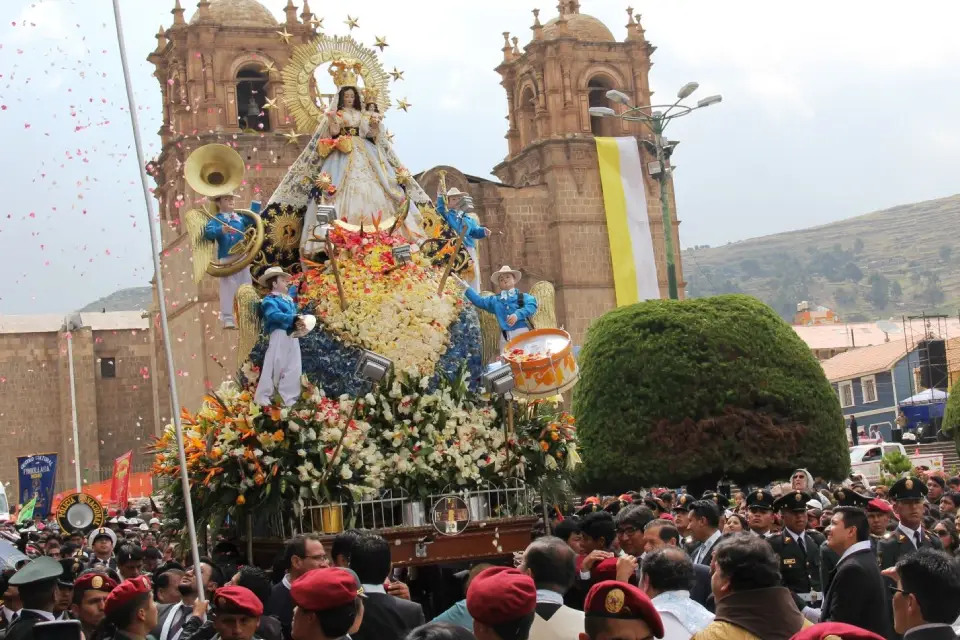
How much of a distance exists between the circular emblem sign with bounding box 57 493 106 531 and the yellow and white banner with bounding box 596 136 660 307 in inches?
1263

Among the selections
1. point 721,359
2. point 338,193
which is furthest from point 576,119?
point 338,193

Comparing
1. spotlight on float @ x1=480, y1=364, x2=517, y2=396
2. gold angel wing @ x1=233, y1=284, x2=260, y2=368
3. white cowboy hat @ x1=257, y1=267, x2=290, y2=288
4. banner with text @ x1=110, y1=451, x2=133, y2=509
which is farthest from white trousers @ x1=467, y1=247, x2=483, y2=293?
banner with text @ x1=110, y1=451, x2=133, y2=509

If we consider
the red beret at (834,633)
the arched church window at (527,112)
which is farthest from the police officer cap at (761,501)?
the arched church window at (527,112)

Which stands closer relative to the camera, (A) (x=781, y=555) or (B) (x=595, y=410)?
(A) (x=781, y=555)

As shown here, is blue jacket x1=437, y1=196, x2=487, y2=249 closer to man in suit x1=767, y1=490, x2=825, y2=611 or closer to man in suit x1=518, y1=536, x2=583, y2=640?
man in suit x1=767, y1=490, x2=825, y2=611

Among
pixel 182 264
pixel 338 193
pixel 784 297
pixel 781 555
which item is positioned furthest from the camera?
pixel 784 297

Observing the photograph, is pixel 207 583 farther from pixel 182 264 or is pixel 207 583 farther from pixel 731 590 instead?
pixel 182 264

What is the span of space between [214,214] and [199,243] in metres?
0.27

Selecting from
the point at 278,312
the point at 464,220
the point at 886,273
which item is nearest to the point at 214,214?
the point at 278,312

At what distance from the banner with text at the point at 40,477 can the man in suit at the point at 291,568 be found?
19.1 meters

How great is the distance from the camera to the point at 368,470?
9734 mm

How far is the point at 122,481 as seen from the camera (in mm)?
25406

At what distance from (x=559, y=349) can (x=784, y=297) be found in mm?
179026

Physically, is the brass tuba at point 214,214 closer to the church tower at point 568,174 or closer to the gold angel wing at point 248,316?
the gold angel wing at point 248,316
